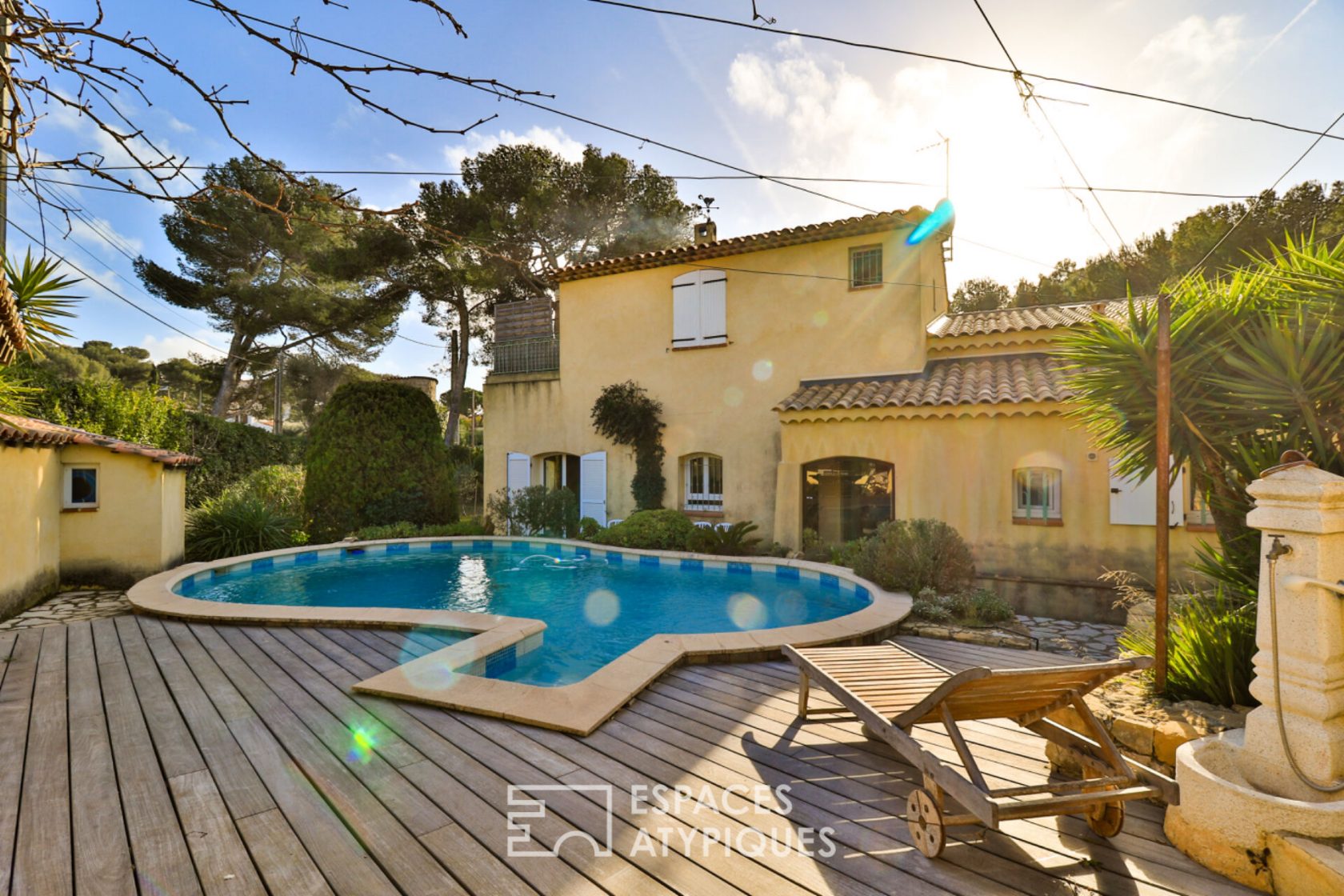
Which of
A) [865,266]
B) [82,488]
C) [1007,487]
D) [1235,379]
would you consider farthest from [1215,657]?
[82,488]

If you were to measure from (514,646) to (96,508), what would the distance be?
6938 millimetres

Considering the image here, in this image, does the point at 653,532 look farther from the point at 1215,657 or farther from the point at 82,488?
the point at 1215,657

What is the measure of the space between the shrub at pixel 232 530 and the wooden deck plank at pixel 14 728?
4534 millimetres

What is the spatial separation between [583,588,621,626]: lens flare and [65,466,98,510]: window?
6.87 meters

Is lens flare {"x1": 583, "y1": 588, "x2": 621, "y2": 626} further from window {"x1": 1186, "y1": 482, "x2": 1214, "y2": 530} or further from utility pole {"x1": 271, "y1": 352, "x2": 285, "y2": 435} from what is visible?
utility pole {"x1": 271, "y1": 352, "x2": 285, "y2": 435}

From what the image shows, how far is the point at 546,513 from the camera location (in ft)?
43.8

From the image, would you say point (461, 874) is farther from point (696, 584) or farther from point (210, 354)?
point (210, 354)

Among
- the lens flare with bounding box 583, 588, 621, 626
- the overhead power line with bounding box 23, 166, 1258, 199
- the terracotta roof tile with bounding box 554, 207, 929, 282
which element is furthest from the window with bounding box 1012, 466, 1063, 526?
the lens flare with bounding box 583, 588, 621, 626

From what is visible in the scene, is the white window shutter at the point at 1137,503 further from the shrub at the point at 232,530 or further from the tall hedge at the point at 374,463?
the shrub at the point at 232,530

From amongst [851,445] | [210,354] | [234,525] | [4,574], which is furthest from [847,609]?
[210,354]

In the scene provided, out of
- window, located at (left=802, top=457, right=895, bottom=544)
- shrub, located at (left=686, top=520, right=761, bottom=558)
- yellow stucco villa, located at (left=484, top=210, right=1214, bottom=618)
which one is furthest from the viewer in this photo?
window, located at (left=802, top=457, right=895, bottom=544)

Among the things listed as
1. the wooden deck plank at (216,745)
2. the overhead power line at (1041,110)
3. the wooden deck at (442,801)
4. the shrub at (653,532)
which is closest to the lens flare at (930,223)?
the overhead power line at (1041,110)

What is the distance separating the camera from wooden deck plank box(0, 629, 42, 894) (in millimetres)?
2502

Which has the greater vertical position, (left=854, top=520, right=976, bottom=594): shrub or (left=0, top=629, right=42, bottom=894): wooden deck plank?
(left=854, top=520, right=976, bottom=594): shrub
